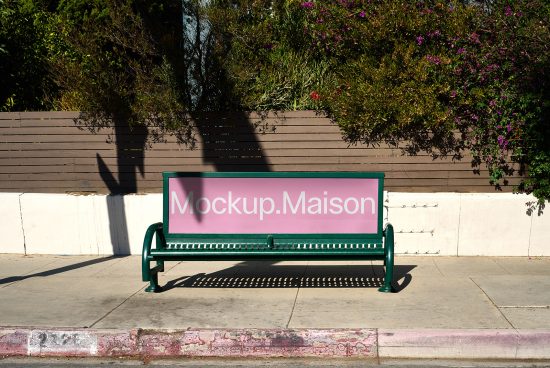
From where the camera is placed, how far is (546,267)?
8.50 metres

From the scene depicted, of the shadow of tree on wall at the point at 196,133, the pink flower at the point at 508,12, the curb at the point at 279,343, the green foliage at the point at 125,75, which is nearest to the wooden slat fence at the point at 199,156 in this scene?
the shadow of tree on wall at the point at 196,133

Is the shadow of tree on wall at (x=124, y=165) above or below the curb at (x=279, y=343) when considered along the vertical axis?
above

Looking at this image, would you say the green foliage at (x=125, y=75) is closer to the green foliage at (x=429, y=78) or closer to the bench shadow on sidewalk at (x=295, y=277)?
the green foliage at (x=429, y=78)

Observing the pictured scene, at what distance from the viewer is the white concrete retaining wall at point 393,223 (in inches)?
355

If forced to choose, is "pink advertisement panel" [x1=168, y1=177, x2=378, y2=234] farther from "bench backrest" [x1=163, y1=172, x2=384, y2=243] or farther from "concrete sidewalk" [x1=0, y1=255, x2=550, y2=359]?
"concrete sidewalk" [x1=0, y1=255, x2=550, y2=359]

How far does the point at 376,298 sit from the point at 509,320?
140 centimetres

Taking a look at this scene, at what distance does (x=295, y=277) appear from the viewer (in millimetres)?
8133

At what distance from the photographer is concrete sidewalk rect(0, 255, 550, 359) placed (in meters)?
5.75

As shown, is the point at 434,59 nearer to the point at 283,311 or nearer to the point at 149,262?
the point at 283,311

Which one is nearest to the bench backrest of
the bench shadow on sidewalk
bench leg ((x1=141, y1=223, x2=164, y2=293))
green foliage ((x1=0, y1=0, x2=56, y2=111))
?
bench leg ((x1=141, y1=223, x2=164, y2=293))

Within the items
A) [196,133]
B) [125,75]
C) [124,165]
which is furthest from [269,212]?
[125,75]

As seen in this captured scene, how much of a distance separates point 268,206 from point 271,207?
35 mm

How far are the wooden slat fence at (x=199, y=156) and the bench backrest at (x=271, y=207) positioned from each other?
2.02 m

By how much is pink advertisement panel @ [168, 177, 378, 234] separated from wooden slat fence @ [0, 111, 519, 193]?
2015mm
